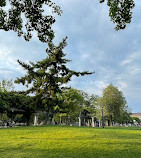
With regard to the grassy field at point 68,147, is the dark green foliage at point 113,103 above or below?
above

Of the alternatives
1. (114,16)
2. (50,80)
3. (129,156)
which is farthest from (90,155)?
(50,80)

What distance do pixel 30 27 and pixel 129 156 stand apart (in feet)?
24.3

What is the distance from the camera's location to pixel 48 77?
31078 mm

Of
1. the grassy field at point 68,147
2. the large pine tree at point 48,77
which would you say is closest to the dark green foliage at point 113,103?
the large pine tree at point 48,77

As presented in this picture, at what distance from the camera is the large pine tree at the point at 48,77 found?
102 ft

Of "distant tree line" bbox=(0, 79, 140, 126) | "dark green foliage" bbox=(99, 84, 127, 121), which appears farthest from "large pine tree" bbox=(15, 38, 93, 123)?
"dark green foliage" bbox=(99, 84, 127, 121)

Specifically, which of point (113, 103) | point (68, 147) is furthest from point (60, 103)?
point (68, 147)

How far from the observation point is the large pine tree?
30984 mm

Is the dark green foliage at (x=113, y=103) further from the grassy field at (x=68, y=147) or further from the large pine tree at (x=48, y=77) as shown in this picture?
the grassy field at (x=68, y=147)

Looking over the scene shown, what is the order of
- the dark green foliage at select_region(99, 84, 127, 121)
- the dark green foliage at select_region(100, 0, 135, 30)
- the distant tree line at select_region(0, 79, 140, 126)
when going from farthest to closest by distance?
1. the dark green foliage at select_region(99, 84, 127, 121)
2. the distant tree line at select_region(0, 79, 140, 126)
3. the dark green foliage at select_region(100, 0, 135, 30)

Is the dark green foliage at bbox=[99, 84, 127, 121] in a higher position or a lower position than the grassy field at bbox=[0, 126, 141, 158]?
higher

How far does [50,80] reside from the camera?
1235 inches

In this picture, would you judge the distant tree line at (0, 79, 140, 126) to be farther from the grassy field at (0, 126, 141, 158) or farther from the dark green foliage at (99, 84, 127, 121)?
the grassy field at (0, 126, 141, 158)

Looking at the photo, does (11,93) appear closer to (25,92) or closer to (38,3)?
(25,92)
